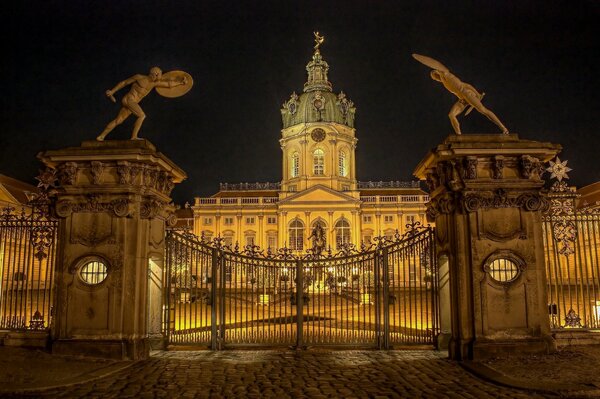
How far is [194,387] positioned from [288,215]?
52.3m

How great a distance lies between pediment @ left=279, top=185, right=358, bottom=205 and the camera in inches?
2345

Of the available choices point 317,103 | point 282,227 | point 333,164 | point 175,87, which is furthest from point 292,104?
point 175,87

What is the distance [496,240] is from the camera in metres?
10.0

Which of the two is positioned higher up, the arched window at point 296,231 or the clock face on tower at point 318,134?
the clock face on tower at point 318,134

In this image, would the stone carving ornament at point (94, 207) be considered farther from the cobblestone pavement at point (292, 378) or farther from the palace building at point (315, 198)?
the palace building at point (315, 198)

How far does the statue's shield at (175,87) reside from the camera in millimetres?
11070

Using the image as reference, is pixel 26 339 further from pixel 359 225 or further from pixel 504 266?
pixel 359 225

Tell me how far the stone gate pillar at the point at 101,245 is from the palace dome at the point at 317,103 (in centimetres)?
5241

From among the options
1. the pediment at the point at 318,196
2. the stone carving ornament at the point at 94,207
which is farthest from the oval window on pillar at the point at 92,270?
the pediment at the point at 318,196

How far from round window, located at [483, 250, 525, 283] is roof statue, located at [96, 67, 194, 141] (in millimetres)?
6983

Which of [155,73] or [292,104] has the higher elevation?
[292,104]

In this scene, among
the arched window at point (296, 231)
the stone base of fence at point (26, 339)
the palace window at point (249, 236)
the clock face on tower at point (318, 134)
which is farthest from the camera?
the palace window at point (249, 236)

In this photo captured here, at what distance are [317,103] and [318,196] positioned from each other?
10982 mm

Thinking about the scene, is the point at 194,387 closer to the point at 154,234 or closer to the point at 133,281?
the point at 133,281
